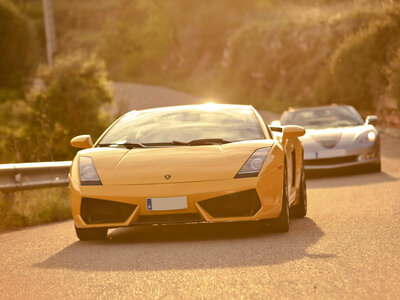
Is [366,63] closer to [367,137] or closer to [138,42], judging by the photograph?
[367,137]

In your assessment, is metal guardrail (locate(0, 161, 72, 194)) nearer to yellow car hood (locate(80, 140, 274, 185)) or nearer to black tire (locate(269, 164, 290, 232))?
yellow car hood (locate(80, 140, 274, 185))

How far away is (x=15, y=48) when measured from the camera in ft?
141

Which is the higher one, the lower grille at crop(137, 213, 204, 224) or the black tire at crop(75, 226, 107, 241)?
the lower grille at crop(137, 213, 204, 224)

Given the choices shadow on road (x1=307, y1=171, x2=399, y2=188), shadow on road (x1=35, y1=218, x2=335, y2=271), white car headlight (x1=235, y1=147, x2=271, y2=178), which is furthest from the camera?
shadow on road (x1=307, y1=171, x2=399, y2=188)

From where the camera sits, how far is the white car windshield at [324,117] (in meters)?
17.1

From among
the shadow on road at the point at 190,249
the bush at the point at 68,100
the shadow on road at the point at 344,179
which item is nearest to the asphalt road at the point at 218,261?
the shadow on road at the point at 190,249

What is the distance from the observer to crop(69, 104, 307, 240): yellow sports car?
8.03 m

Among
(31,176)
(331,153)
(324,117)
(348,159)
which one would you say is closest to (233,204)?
(31,176)

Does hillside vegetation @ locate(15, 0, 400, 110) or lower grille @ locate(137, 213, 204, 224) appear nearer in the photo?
lower grille @ locate(137, 213, 204, 224)

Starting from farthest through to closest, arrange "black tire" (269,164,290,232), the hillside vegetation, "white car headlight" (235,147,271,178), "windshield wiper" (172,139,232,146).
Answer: the hillside vegetation → "windshield wiper" (172,139,232,146) → "black tire" (269,164,290,232) → "white car headlight" (235,147,271,178)

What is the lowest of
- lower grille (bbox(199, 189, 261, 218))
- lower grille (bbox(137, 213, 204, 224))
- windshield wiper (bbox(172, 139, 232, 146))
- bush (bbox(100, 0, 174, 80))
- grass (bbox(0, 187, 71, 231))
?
bush (bbox(100, 0, 174, 80))

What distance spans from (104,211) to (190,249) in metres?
1.03

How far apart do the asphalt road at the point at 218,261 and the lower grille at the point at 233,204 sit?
242 mm

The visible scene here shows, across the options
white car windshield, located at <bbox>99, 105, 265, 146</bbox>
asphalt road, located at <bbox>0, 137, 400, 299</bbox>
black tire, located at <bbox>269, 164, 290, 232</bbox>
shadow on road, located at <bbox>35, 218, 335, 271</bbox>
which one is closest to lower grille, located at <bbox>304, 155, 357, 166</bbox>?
asphalt road, located at <bbox>0, 137, 400, 299</bbox>
